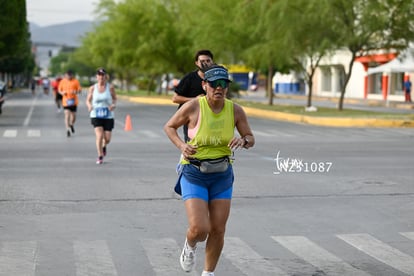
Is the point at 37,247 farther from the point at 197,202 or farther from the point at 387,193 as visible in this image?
the point at 387,193

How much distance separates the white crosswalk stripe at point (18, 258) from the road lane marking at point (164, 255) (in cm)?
102

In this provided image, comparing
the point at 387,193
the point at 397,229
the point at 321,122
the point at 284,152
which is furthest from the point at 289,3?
the point at 397,229

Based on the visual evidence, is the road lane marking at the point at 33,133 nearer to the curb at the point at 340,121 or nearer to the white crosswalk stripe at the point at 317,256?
the curb at the point at 340,121

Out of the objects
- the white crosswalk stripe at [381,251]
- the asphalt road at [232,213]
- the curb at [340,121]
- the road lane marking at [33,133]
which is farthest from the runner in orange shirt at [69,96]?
the white crosswalk stripe at [381,251]

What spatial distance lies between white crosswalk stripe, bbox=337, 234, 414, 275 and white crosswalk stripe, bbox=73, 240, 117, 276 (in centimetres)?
236

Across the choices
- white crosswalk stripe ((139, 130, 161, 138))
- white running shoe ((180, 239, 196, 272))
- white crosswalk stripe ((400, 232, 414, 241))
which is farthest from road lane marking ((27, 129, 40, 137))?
white running shoe ((180, 239, 196, 272))

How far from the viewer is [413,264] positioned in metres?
7.78

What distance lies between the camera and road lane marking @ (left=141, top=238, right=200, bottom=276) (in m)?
7.44

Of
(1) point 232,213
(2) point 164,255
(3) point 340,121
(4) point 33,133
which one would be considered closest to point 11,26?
(3) point 340,121

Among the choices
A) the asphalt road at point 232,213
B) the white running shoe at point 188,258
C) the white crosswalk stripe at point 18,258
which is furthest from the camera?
the asphalt road at point 232,213

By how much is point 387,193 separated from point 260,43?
3158 centimetres

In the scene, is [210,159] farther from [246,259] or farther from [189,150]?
[246,259]

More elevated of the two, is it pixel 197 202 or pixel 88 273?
pixel 197 202

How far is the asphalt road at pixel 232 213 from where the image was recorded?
25.7 ft
